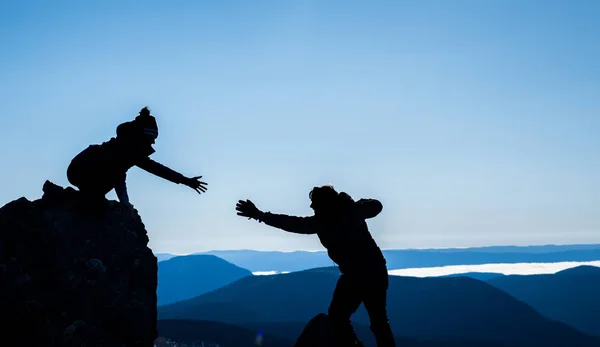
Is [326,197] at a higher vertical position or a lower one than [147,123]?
lower

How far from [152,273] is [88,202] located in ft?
5.70

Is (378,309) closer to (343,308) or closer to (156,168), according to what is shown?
(343,308)

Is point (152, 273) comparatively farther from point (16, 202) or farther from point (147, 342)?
point (16, 202)

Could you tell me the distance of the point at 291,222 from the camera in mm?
9211

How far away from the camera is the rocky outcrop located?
356 inches

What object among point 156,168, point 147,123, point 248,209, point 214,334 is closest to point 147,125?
point 147,123

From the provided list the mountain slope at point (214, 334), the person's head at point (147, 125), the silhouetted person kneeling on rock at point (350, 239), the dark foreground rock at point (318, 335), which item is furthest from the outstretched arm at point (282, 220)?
the mountain slope at point (214, 334)

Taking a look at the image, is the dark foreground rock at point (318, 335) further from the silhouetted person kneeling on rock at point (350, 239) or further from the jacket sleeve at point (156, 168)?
the jacket sleeve at point (156, 168)

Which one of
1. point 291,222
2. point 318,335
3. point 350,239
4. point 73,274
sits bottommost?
point 318,335

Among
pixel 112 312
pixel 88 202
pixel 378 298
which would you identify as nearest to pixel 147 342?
pixel 112 312

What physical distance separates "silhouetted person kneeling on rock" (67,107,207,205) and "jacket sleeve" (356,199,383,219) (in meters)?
2.95

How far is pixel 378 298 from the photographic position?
29.9 ft

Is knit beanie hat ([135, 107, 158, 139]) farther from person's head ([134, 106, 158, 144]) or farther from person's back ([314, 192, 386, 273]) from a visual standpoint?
person's back ([314, 192, 386, 273])

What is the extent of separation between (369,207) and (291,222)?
1.27 m
